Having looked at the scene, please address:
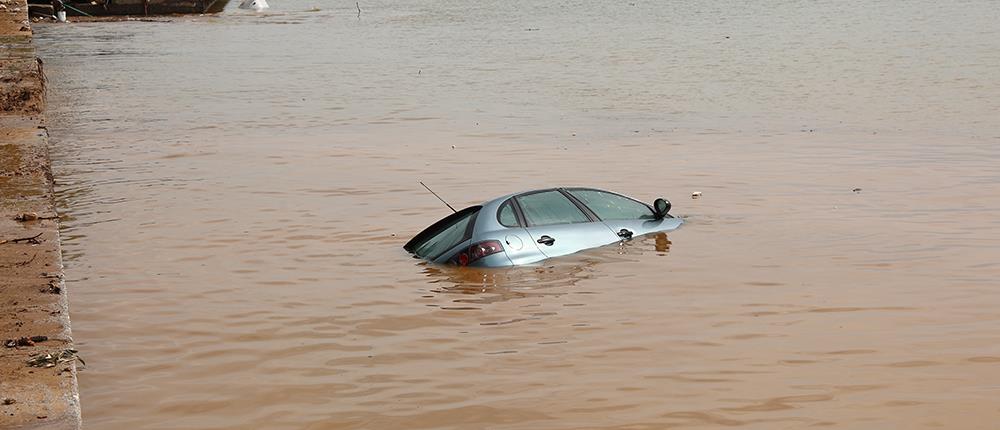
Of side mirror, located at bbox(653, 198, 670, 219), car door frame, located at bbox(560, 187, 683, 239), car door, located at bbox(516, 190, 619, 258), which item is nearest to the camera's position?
car door, located at bbox(516, 190, 619, 258)

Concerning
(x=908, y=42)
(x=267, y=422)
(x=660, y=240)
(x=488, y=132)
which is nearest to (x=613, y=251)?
(x=660, y=240)

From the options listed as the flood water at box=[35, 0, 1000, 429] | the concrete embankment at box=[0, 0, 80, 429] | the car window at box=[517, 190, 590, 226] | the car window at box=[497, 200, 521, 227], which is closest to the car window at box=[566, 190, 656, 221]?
the car window at box=[517, 190, 590, 226]

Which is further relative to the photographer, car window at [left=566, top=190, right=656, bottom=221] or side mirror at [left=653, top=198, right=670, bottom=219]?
side mirror at [left=653, top=198, right=670, bottom=219]

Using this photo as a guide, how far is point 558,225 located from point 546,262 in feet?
1.42

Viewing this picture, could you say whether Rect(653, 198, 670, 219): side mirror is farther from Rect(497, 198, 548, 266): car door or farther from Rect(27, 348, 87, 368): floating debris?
Rect(27, 348, 87, 368): floating debris

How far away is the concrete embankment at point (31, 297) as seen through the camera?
8.00 meters

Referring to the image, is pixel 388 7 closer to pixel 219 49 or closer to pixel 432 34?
pixel 432 34

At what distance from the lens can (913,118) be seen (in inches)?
1091

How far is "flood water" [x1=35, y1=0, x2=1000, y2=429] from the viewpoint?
31.0ft

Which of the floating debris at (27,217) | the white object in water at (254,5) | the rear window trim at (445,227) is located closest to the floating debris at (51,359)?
the rear window trim at (445,227)

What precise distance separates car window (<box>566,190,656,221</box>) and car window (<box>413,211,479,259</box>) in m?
1.20

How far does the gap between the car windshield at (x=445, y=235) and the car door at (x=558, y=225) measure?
0.58 metres

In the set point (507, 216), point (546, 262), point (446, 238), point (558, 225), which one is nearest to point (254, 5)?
point (446, 238)

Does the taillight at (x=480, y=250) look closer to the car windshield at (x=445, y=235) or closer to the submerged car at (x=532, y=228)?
the submerged car at (x=532, y=228)
